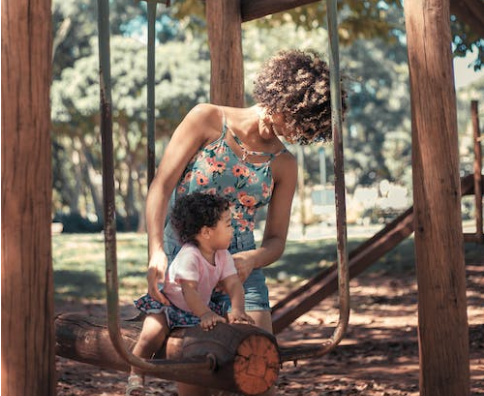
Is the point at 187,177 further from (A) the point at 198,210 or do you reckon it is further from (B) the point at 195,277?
(B) the point at 195,277

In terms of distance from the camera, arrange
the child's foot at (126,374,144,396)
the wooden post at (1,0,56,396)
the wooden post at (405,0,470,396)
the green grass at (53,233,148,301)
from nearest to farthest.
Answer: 1. the wooden post at (1,0,56,396)
2. the child's foot at (126,374,144,396)
3. the wooden post at (405,0,470,396)
4. the green grass at (53,233,148,301)

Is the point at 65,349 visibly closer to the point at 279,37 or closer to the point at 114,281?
the point at 114,281

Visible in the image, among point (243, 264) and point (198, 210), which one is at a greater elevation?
point (198, 210)

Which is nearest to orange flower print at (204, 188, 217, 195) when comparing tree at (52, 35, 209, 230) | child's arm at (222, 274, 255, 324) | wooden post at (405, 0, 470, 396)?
child's arm at (222, 274, 255, 324)

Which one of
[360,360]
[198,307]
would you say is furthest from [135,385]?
[360,360]

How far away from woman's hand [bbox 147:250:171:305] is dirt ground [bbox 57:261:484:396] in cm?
125

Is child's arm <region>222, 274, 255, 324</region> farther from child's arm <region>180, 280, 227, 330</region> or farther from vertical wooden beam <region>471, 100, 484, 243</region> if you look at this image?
vertical wooden beam <region>471, 100, 484, 243</region>

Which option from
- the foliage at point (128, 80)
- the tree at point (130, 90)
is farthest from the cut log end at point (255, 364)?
the tree at point (130, 90)

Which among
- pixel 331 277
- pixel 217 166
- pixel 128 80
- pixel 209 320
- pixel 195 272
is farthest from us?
pixel 128 80

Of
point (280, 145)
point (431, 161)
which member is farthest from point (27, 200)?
point (431, 161)

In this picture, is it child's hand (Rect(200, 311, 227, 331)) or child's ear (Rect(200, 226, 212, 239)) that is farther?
child's ear (Rect(200, 226, 212, 239))

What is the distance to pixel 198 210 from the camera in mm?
3357

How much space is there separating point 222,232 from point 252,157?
440 mm

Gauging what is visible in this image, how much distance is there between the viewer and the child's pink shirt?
11.0ft
